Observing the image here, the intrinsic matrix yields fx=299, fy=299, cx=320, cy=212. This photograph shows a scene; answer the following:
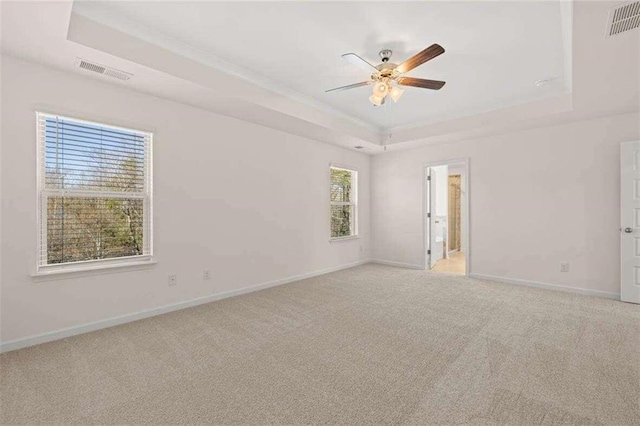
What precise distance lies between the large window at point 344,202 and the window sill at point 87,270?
3440 mm

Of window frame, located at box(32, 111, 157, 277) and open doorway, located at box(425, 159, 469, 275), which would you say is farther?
open doorway, located at box(425, 159, 469, 275)

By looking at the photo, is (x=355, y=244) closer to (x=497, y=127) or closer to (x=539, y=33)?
(x=497, y=127)

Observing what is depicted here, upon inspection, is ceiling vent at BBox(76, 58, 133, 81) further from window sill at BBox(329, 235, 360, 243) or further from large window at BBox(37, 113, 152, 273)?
window sill at BBox(329, 235, 360, 243)

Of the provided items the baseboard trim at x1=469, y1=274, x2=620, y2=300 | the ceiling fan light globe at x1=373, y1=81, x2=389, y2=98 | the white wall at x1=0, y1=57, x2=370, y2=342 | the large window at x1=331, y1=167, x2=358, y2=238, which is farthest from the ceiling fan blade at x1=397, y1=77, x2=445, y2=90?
the baseboard trim at x1=469, y1=274, x2=620, y2=300

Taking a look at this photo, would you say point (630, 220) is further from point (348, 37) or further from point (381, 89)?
point (348, 37)

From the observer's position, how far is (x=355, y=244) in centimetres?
638

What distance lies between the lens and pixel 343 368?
2.27 metres

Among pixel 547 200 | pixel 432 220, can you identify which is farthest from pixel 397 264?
pixel 547 200

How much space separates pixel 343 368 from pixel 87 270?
265 cm

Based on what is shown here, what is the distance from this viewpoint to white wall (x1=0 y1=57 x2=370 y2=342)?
2.63 metres

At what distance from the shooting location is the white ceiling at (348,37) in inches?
95.0

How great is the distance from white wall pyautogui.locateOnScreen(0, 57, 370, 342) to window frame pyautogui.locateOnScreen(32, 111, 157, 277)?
0.05 metres

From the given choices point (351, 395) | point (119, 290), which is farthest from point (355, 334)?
point (119, 290)

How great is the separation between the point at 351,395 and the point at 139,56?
3.25 metres
